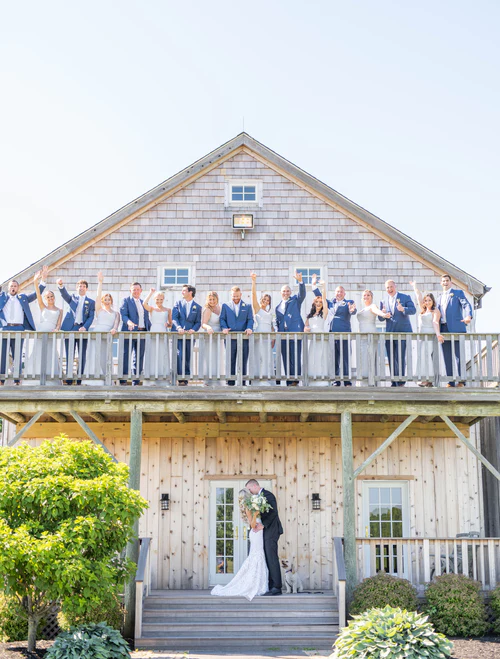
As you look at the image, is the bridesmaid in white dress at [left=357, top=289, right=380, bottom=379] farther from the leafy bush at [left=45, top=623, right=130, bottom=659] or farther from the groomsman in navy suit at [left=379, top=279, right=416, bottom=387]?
the leafy bush at [left=45, top=623, right=130, bottom=659]

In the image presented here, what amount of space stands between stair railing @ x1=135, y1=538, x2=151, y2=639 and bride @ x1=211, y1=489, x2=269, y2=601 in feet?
3.56

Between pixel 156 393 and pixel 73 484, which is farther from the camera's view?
pixel 156 393

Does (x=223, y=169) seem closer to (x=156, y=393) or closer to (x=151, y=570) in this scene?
(x=156, y=393)

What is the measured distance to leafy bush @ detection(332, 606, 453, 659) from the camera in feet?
32.5

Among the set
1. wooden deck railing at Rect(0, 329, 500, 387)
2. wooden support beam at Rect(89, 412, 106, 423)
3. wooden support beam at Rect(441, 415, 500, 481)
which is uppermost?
wooden deck railing at Rect(0, 329, 500, 387)

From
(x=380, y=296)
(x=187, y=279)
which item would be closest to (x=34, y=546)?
(x=187, y=279)

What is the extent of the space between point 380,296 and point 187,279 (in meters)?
3.71

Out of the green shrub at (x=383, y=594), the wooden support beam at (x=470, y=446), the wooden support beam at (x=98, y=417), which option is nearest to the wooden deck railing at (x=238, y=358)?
the wooden support beam at (x=470, y=446)

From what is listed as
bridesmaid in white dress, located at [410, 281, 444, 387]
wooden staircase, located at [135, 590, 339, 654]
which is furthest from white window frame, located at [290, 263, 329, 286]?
wooden staircase, located at [135, 590, 339, 654]

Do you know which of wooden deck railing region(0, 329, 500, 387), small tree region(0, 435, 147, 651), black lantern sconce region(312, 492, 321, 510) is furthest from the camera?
black lantern sconce region(312, 492, 321, 510)

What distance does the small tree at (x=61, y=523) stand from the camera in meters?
11.2

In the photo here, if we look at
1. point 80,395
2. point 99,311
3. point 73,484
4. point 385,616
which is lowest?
point 385,616

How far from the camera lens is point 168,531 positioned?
16.2 m

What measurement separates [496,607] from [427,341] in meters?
4.07
